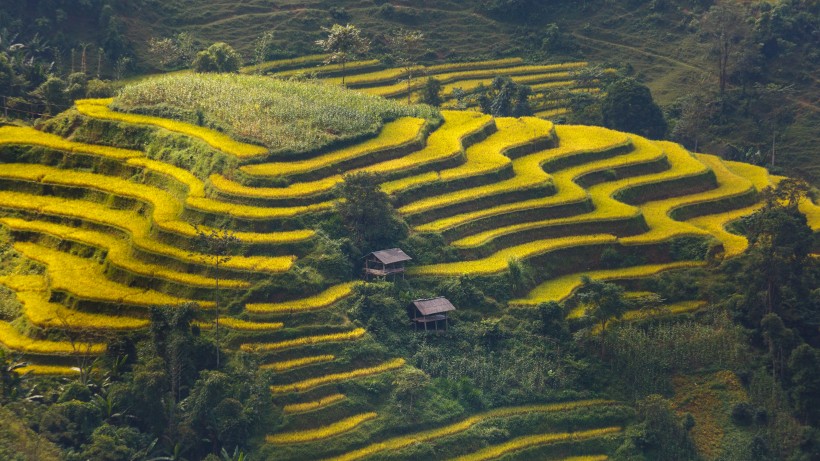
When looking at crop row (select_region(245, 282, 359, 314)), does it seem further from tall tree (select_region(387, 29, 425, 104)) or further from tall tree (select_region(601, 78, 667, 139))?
tall tree (select_region(387, 29, 425, 104))

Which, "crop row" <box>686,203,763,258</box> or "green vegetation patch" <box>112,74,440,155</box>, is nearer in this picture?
"green vegetation patch" <box>112,74,440,155</box>

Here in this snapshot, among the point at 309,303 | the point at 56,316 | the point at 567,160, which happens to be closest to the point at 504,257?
the point at 309,303

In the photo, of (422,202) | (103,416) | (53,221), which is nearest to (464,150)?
(422,202)

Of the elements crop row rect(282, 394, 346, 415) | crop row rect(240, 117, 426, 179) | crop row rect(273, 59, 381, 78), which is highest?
crop row rect(273, 59, 381, 78)

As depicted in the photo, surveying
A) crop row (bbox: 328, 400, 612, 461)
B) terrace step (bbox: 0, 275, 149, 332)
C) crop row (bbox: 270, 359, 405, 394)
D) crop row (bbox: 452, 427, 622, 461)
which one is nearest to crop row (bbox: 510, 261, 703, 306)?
crop row (bbox: 328, 400, 612, 461)

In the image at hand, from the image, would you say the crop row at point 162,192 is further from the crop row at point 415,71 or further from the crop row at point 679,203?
the crop row at point 415,71

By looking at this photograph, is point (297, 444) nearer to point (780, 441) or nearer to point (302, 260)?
point (302, 260)

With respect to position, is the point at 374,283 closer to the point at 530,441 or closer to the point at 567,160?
the point at 530,441

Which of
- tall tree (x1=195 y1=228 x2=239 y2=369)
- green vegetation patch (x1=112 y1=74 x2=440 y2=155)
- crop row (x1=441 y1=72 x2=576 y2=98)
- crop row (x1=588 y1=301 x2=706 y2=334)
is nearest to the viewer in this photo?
tall tree (x1=195 y1=228 x2=239 y2=369)
